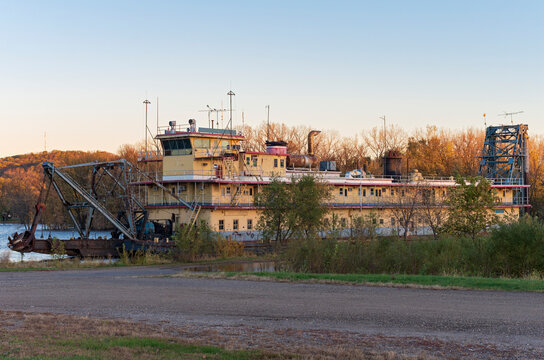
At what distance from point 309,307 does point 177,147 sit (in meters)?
32.9

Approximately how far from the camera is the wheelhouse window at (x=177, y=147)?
50500 mm

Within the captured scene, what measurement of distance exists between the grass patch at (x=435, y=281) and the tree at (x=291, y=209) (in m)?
18.6

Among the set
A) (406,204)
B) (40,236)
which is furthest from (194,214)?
(40,236)

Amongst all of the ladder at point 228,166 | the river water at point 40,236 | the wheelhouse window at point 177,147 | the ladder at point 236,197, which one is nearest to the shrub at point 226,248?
the ladder at point 236,197

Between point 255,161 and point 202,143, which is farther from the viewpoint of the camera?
point 255,161

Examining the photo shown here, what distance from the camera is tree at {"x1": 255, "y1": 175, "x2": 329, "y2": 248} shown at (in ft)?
156

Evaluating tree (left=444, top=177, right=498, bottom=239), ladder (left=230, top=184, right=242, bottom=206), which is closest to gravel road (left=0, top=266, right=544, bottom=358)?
tree (left=444, top=177, right=498, bottom=239)

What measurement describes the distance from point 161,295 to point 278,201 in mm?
24925

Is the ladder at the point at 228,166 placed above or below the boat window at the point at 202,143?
below

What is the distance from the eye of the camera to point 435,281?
2492 cm

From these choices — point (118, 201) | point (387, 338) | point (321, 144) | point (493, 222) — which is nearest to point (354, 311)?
point (387, 338)

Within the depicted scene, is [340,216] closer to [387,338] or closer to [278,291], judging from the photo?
[278,291]

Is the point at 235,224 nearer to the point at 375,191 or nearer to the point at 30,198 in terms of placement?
the point at 375,191

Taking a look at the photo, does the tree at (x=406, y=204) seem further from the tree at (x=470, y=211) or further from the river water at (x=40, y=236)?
the river water at (x=40, y=236)
